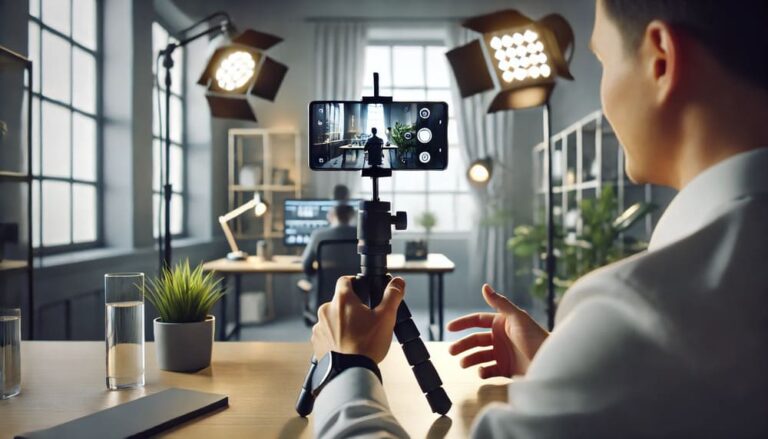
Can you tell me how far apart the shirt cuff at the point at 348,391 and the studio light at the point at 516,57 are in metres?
1.26

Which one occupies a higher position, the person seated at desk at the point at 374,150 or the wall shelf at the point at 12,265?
the person seated at desk at the point at 374,150

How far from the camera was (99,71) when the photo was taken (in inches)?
163

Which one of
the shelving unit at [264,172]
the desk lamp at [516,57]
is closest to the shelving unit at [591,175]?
the desk lamp at [516,57]

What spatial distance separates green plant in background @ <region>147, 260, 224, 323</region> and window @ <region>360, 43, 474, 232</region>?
224 inches

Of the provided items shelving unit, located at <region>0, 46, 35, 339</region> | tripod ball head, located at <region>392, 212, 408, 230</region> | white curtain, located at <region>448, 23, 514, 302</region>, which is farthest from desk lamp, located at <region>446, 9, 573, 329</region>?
white curtain, located at <region>448, 23, 514, 302</region>

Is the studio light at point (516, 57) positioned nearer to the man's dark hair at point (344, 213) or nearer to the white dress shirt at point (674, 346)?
the white dress shirt at point (674, 346)

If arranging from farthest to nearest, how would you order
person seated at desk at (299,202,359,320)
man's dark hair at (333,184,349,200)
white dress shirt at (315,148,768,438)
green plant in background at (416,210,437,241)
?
1. green plant in background at (416,210,437,241)
2. man's dark hair at (333,184,349,200)
3. person seated at desk at (299,202,359,320)
4. white dress shirt at (315,148,768,438)

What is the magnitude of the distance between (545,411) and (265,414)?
1.69 ft

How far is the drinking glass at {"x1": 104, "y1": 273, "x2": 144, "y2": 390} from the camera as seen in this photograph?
0.92m

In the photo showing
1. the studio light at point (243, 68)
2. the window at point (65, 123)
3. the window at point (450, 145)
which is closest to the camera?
the studio light at point (243, 68)

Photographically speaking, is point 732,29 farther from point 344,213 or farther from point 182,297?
point 344,213

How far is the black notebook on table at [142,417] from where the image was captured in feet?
2.35

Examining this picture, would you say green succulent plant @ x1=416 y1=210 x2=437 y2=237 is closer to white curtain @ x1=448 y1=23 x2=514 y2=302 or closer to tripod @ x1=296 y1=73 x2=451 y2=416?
white curtain @ x1=448 y1=23 x2=514 y2=302

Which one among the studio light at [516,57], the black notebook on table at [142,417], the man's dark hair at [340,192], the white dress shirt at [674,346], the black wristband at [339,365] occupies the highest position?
the studio light at [516,57]
